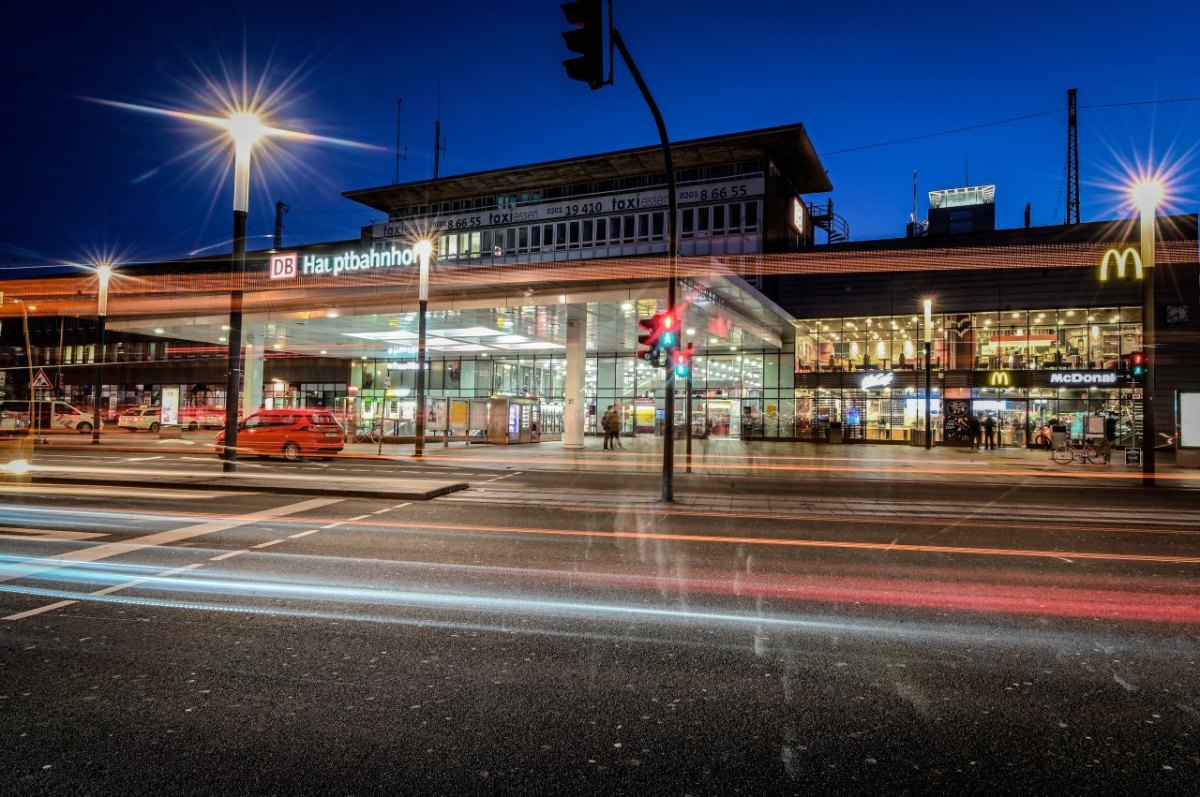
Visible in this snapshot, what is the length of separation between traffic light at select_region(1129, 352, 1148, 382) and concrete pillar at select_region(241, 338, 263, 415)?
115ft

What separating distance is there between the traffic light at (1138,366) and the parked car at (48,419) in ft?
143

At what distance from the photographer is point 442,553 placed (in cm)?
841

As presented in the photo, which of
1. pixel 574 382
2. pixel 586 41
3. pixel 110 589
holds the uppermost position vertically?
pixel 586 41

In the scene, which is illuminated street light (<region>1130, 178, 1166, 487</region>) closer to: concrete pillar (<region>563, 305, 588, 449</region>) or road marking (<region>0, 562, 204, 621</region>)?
concrete pillar (<region>563, 305, 588, 449</region>)

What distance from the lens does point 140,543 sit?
342 inches

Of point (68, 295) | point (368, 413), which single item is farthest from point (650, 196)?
point (68, 295)

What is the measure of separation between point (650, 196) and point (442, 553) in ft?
137

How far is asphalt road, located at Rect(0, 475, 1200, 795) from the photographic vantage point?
333cm

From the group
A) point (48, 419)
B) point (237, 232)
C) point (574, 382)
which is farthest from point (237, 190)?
point (48, 419)

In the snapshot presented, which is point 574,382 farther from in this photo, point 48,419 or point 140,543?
point 48,419

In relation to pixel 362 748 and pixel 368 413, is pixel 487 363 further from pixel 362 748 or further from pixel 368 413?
pixel 362 748

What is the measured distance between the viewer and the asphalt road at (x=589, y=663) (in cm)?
333

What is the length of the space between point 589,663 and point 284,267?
85.3 feet

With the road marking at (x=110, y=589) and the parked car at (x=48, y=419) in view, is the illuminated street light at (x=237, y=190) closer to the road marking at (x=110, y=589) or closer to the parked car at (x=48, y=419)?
the road marking at (x=110, y=589)
